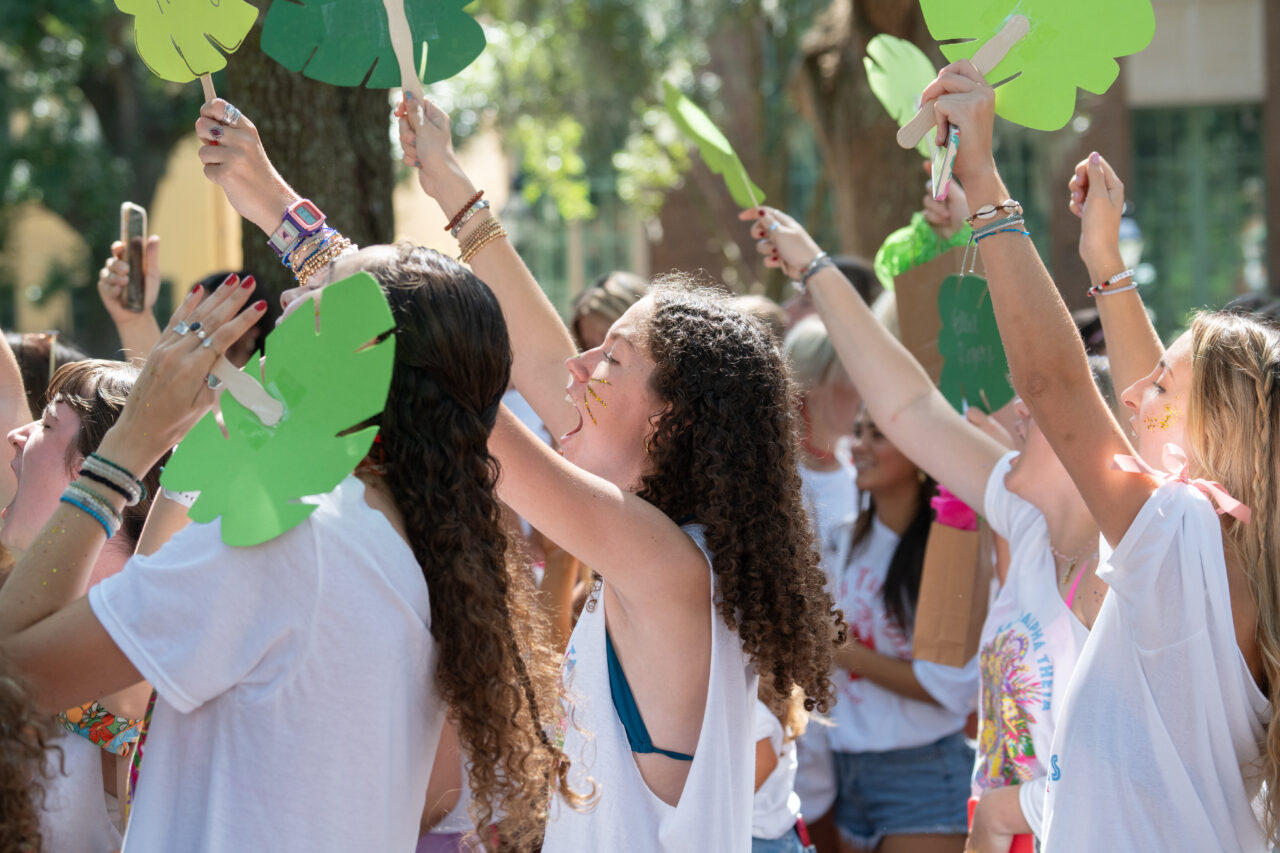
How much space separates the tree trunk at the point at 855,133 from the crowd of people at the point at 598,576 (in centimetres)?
331

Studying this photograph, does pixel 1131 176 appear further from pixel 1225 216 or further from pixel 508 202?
pixel 508 202

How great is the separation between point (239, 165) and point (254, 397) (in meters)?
0.60

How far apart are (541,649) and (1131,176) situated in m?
16.8

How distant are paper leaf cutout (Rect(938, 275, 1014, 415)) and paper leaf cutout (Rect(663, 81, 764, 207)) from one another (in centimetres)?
54

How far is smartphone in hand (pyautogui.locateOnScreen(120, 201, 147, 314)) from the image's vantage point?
2.98m

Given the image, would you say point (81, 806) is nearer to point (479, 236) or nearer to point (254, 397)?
point (254, 397)

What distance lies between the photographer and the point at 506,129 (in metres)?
13.4

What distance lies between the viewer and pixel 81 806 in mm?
1941

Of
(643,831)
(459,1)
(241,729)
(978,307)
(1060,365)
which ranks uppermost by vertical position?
(459,1)

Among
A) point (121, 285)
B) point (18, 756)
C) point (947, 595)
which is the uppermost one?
point (121, 285)

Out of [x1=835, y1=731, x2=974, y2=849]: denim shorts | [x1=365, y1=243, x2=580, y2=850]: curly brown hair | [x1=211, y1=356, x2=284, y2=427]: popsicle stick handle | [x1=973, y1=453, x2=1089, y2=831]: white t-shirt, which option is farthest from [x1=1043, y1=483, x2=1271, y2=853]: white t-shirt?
[x1=211, y1=356, x2=284, y2=427]: popsicle stick handle

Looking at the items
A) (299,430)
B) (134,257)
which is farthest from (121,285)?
(299,430)

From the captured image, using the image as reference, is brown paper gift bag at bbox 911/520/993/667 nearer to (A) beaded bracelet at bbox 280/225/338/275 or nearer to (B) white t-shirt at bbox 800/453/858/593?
(B) white t-shirt at bbox 800/453/858/593

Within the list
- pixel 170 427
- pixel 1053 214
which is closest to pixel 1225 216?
pixel 1053 214
